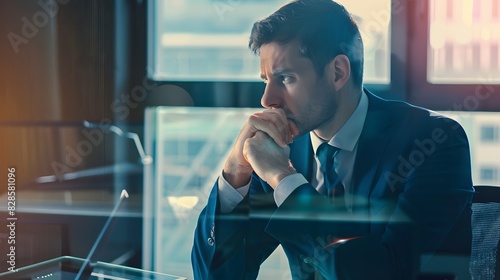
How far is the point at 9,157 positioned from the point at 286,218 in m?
0.85

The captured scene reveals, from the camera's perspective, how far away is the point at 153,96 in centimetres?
162

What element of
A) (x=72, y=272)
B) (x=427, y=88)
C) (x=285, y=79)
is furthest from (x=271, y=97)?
(x=72, y=272)

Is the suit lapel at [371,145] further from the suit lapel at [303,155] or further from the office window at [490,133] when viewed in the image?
the office window at [490,133]

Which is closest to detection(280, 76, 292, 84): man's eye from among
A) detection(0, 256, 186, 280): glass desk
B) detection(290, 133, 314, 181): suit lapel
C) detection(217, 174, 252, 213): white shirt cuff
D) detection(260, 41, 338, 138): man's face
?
detection(260, 41, 338, 138): man's face

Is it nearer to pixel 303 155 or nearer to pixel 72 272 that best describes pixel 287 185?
pixel 303 155

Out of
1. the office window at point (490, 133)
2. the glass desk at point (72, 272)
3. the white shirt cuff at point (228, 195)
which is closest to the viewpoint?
the office window at point (490, 133)

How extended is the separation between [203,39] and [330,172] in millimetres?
Result: 480

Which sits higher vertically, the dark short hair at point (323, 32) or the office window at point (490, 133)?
the dark short hair at point (323, 32)

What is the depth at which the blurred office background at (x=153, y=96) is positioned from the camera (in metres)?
1.47

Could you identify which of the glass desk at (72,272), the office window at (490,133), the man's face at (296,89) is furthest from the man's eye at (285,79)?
the glass desk at (72,272)

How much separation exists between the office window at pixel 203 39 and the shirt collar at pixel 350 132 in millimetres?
228

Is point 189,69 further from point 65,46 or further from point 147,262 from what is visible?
point 147,262

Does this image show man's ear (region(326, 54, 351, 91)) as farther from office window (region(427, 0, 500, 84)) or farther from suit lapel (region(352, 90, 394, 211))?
office window (region(427, 0, 500, 84))

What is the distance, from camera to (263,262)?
5.24 feet
